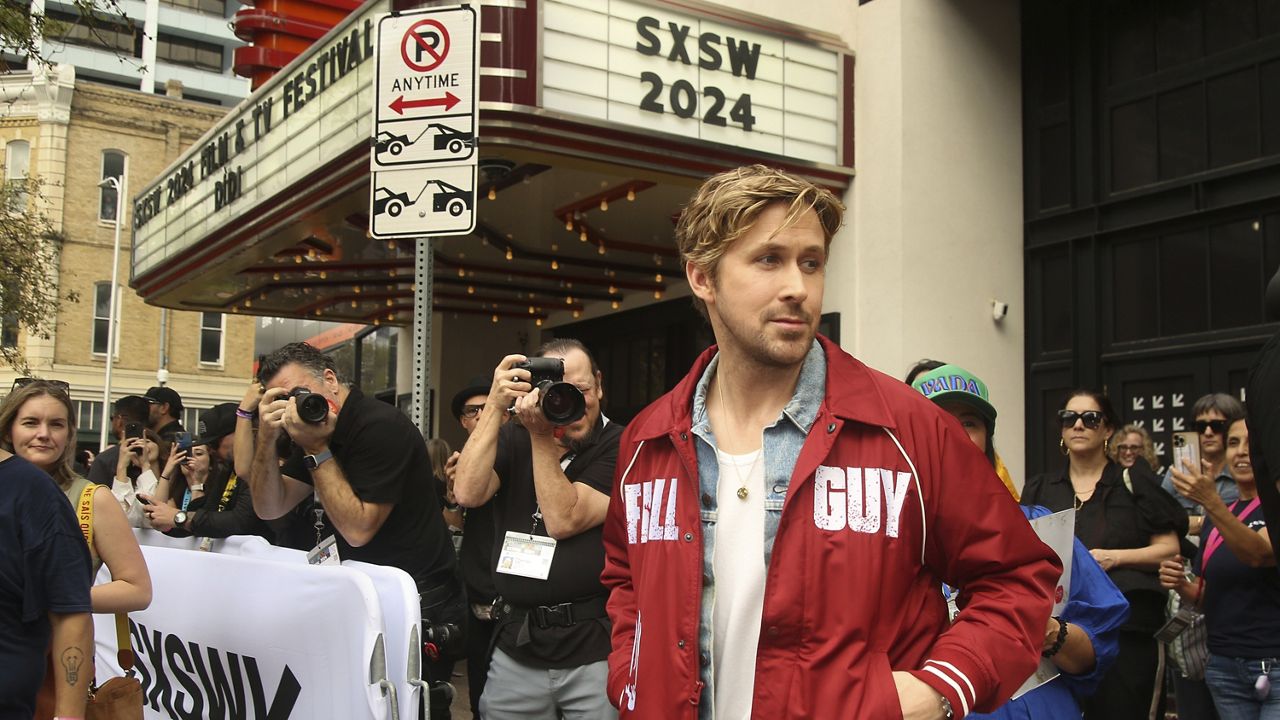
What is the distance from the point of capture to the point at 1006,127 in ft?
33.9

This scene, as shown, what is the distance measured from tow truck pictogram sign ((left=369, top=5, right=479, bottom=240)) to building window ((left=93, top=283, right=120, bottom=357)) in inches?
1414

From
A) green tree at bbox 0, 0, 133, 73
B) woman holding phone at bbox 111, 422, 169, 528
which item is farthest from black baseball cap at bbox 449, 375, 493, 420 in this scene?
green tree at bbox 0, 0, 133, 73

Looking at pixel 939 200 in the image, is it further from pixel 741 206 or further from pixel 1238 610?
pixel 741 206

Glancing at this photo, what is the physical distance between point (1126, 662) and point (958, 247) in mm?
5093

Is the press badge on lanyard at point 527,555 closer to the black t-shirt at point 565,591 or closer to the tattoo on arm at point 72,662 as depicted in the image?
the black t-shirt at point 565,591

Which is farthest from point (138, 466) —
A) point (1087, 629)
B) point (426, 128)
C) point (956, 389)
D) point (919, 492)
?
point (919, 492)

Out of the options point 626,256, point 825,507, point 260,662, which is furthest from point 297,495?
point 626,256

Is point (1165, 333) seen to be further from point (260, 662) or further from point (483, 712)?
point (260, 662)

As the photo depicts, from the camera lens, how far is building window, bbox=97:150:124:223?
1468 inches

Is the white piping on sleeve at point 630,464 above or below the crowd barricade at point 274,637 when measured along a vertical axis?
above

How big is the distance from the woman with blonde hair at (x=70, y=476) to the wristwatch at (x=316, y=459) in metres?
0.67

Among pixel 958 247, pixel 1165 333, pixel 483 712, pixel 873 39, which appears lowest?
pixel 483 712

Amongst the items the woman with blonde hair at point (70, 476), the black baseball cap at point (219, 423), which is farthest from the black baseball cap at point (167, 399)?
the woman with blonde hair at point (70, 476)

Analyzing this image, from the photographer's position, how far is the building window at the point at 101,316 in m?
37.4
